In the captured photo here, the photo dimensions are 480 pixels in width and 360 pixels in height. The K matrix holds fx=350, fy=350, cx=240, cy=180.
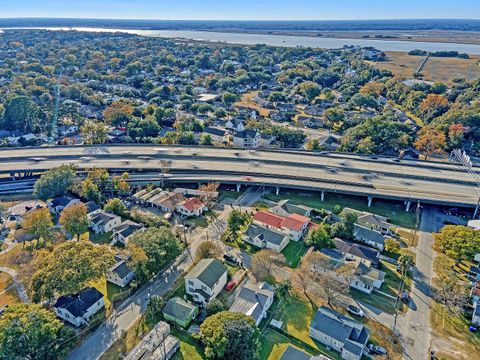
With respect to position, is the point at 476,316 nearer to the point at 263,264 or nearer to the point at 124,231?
the point at 263,264

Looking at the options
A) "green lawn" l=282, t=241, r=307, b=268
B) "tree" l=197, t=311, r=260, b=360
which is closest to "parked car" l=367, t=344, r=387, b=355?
"tree" l=197, t=311, r=260, b=360

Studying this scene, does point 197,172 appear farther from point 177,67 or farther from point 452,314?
point 177,67

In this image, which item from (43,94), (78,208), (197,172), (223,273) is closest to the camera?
(223,273)

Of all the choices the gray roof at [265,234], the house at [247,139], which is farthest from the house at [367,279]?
the house at [247,139]

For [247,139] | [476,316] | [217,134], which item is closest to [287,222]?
[476,316]

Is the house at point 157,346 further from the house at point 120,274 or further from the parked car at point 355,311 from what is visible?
the parked car at point 355,311

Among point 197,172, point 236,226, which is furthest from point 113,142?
point 236,226
